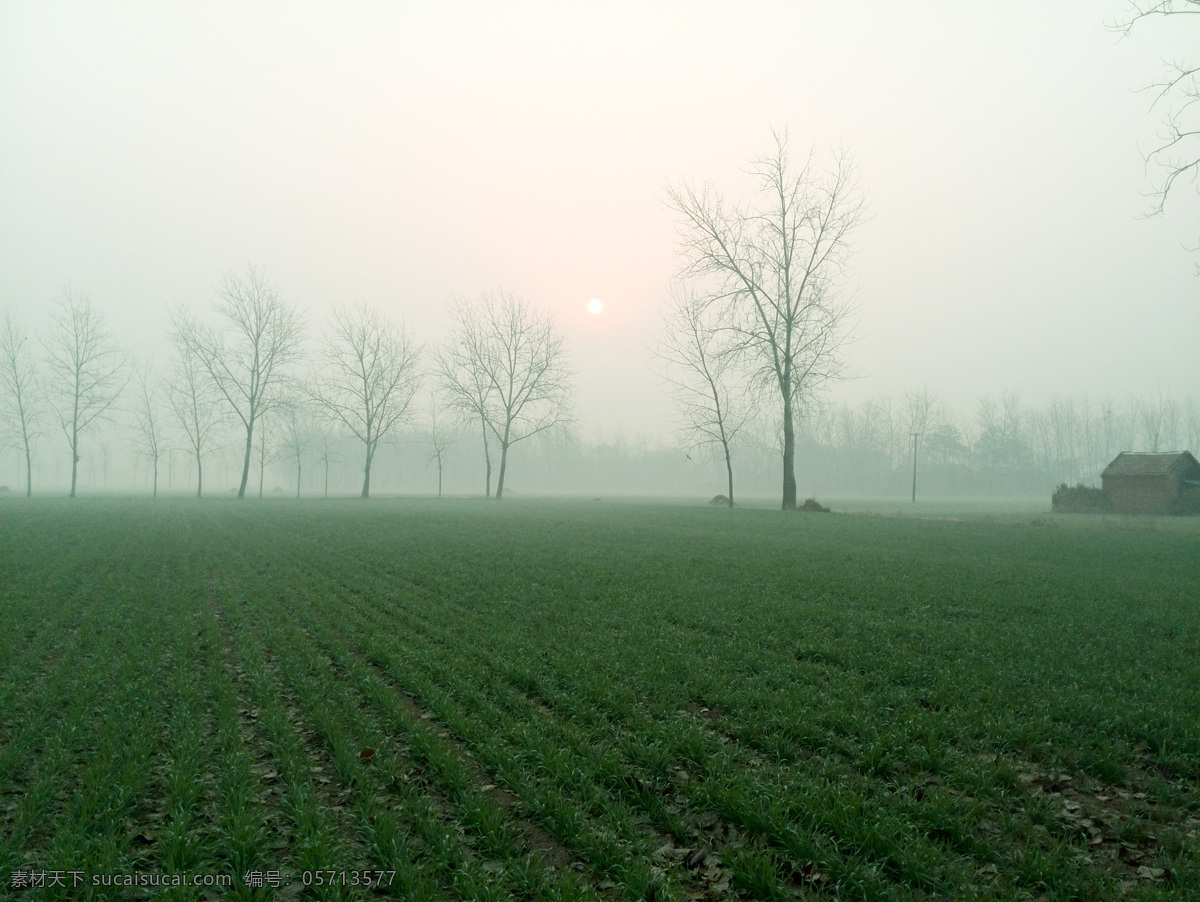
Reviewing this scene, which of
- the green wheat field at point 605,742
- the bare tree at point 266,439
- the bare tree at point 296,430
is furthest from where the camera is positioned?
the bare tree at point 266,439

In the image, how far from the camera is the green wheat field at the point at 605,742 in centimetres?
387

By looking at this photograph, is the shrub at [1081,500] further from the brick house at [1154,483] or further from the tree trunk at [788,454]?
the tree trunk at [788,454]

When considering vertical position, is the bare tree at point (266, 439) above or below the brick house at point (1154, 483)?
above

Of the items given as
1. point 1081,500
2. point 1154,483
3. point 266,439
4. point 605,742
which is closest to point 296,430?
point 266,439

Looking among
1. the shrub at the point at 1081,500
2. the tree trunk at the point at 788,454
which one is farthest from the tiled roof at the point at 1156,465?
the tree trunk at the point at 788,454

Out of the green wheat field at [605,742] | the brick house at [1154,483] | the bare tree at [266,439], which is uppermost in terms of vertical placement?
the bare tree at [266,439]

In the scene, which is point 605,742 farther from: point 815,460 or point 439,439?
point 815,460

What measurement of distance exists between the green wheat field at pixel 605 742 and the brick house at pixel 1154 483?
41988 millimetres

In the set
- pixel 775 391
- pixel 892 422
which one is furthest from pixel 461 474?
pixel 775 391

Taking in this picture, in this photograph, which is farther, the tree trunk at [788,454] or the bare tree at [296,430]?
the bare tree at [296,430]

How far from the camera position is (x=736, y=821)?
439 cm

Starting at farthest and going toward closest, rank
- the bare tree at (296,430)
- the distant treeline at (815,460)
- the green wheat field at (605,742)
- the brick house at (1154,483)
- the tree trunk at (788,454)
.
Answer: the distant treeline at (815,460), the bare tree at (296,430), the brick house at (1154,483), the tree trunk at (788,454), the green wheat field at (605,742)

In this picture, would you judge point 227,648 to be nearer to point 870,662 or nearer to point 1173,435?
point 870,662

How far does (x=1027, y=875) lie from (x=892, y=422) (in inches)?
4845
